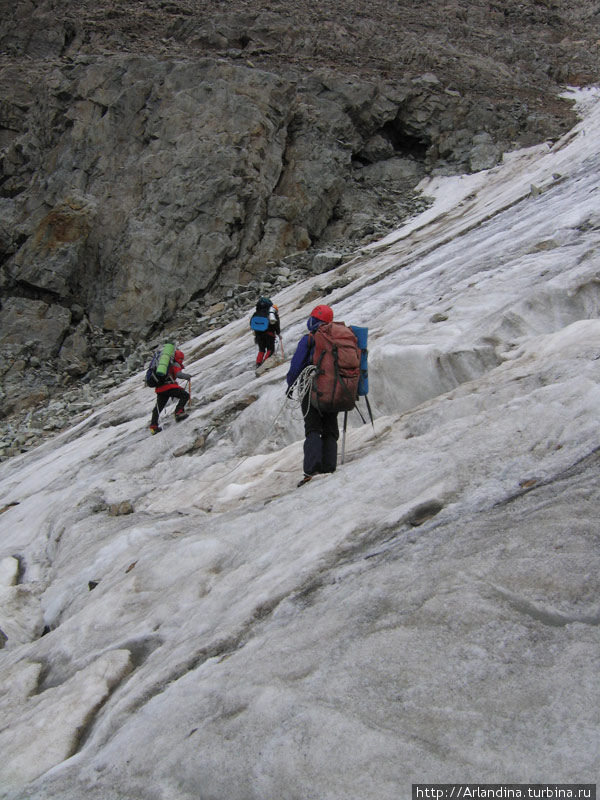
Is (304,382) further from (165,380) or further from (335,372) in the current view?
(165,380)

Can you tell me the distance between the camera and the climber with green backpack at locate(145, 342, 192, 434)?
1145cm

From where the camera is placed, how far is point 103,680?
4.56 m

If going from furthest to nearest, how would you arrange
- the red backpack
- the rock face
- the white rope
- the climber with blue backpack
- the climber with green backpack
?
the rock face → the climber with blue backpack → the climber with green backpack → the white rope → the red backpack

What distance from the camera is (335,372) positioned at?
6312mm

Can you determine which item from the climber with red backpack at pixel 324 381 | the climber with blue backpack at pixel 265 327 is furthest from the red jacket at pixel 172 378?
the climber with red backpack at pixel 324 381

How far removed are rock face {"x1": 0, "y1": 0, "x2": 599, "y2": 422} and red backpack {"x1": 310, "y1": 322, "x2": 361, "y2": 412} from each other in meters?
22.3

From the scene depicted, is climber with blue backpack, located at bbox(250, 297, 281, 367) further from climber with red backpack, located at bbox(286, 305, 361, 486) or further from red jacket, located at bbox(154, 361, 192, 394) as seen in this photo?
climber with red backpack, located at bbox(286, 305, 361, 486)

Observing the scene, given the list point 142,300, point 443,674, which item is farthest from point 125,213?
point 443,674

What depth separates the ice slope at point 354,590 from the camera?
8.97 feet

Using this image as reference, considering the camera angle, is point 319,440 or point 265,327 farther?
point 265,327

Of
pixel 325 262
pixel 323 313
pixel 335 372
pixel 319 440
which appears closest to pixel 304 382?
pixel 335 372

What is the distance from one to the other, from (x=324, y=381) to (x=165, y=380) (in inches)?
237

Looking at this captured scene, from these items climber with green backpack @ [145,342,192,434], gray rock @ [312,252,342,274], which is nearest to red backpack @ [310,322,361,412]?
climber with green backpack @ [145,342,192,434]

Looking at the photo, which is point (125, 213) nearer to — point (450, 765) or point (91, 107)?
point (91, 107)
